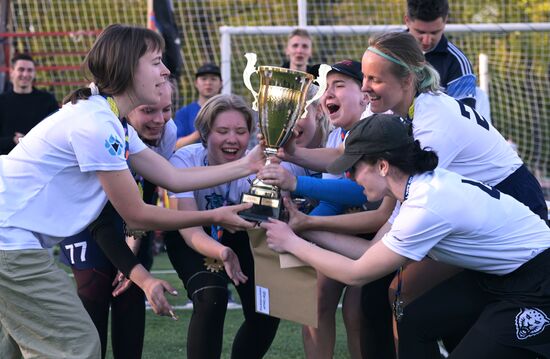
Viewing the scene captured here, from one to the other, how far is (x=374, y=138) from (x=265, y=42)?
385 inches

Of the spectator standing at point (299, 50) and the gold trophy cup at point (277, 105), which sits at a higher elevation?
the gold trophy cup at point (277, 105)

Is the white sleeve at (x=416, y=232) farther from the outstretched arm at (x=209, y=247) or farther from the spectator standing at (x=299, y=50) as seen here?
the spectator standing at (x=299, y=50)

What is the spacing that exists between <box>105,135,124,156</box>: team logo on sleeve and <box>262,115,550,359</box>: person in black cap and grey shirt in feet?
2.84

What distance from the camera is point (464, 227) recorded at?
340cm

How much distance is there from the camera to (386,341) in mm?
4367

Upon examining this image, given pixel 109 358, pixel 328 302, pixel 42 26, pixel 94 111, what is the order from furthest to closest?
pixel 42 26 < pixel 109 358 < pixel 328 302 < pixel 94 111

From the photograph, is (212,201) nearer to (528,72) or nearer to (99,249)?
(99,249)

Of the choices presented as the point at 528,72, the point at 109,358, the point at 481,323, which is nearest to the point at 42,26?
the point at 528,72

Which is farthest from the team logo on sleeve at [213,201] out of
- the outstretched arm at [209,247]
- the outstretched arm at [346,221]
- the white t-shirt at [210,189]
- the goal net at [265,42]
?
the goal net at [265,42]

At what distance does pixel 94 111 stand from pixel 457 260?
159 cm

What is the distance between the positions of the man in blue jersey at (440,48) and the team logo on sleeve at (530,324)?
7.10 feet

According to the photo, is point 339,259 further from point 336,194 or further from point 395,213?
point 336,194

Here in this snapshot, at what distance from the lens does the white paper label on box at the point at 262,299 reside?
4.09 m

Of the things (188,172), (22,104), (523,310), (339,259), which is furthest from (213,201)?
(22,104)
